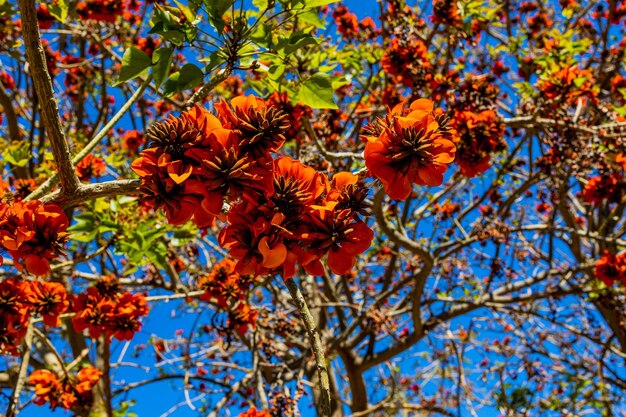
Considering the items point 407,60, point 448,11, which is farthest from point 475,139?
point 448,11

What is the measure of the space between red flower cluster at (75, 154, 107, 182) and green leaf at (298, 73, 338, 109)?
2.14 meters

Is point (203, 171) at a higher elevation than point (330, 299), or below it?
below

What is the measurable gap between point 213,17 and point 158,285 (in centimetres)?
297

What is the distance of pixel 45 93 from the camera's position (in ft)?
4.03

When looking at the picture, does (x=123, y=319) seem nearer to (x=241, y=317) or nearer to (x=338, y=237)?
(x=241, y=317)

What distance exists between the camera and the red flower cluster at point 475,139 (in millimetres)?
2695

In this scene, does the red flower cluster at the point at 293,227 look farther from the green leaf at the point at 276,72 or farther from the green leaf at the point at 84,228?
the green leaf at the point at 84,228

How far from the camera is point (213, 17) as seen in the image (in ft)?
4.20

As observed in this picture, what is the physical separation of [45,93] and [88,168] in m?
2.11

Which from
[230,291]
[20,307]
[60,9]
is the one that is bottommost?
[20,307]

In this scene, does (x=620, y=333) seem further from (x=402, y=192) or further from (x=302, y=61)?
(x=402, y=192)

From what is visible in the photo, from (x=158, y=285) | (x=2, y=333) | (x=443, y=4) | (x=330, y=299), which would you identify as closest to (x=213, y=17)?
(x=2, y=333)

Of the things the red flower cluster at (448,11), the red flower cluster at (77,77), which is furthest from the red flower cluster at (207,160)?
the red flower cluster at (77,77)

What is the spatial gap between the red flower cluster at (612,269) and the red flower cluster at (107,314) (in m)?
3.06
